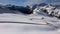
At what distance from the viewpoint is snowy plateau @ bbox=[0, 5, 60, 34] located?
922 millimetres

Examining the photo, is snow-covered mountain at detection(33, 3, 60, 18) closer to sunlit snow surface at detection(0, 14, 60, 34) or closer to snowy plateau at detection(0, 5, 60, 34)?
snowy plateau at detection(0, 5, 60, 34)

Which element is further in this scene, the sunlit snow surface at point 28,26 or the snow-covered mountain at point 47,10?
the snow-covered mountain at point 47,10

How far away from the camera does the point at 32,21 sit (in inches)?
40.9

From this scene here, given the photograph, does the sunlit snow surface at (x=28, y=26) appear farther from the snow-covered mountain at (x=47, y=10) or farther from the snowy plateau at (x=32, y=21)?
the snow-covered mountain at (x=47, y=10)

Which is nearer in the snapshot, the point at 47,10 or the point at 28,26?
the point at 28,26

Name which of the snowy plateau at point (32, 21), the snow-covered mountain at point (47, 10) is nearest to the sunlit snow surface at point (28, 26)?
the snowy plateau at point (32, 21)

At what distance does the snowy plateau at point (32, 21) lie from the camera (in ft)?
3.02

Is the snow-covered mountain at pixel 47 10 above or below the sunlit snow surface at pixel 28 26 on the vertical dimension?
above

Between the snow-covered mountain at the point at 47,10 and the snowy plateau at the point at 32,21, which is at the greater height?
the snow-covered mountain at the point at 47,10

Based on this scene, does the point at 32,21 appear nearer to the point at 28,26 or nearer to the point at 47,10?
the point at 28,26

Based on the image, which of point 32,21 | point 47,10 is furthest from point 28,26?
point 47,10

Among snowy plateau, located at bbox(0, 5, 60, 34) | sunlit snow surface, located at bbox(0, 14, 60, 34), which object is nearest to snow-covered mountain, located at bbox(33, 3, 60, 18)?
snowy plateau, located at bbox(0, 5, 60, 34)

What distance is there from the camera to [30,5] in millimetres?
1267

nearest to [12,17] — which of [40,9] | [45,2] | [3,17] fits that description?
[3,17]
